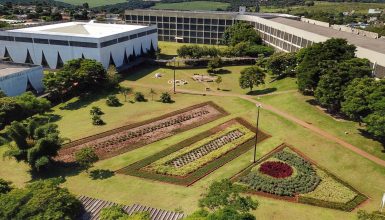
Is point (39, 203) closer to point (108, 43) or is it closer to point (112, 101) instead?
point (112, 101)

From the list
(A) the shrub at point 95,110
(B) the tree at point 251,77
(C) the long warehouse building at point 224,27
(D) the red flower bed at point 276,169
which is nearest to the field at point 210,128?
(A) the shrub at point 95,110

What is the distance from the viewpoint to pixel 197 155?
Answer: 5241 centimetres

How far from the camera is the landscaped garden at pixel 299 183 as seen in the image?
41.4 meters

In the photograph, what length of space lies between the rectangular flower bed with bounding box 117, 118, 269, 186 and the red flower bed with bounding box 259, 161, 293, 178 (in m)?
5.43

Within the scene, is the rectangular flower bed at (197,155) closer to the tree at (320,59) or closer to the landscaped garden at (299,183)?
the landscaped garden at (299,183)

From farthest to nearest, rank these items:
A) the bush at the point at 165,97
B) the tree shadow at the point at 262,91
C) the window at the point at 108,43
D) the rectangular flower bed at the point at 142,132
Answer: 1. the window at the point at 108,43
2. the tree shadow at the point at 262,91
3. the bush at the point at 165,97
4. the rectangular flower bed at the point at 142,132

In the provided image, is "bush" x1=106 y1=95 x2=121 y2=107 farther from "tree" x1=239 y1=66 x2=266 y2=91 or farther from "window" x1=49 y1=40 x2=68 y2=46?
"window" x1=49 y1=40 x2=68 y2=46

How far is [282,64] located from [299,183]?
158ft

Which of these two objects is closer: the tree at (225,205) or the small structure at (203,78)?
the tree at (225,205)

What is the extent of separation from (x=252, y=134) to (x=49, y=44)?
6408cm

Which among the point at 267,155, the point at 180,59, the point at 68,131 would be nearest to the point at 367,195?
the point at 267,155

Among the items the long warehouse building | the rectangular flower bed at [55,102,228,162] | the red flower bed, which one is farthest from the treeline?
the rectangular flower bed at [55,102,228,162]

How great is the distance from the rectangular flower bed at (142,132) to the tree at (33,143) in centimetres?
559

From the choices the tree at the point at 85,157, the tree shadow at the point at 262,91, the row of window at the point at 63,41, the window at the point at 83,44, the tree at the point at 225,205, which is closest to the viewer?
the tree at the point at 225,205
